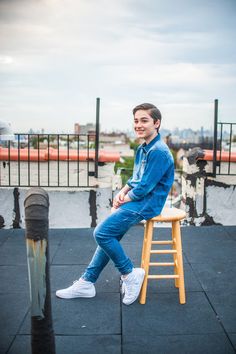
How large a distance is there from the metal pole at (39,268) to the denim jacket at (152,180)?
1.19 metres

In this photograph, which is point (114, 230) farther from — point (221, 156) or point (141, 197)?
point (221, 156)

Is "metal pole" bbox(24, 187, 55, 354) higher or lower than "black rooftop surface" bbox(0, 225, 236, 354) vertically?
higher

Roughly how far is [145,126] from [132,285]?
1413 millimetres

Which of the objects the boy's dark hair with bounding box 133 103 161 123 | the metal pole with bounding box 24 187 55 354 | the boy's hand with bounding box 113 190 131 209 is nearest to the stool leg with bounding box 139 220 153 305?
the boy's hand with bounding box 113 190 131 209

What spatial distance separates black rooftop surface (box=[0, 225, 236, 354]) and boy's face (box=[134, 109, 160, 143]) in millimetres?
1506

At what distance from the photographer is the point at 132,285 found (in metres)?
3.41

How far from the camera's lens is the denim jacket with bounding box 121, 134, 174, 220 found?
325 centimetres

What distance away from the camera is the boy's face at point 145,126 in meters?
3.36

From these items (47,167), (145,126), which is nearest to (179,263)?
(145,126)

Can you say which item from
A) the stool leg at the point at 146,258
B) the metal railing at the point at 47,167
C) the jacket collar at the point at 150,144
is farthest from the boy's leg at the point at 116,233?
the metal railing at the point at 47,167

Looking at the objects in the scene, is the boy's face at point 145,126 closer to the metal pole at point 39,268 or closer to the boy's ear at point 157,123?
the boy's ear at point 157,123

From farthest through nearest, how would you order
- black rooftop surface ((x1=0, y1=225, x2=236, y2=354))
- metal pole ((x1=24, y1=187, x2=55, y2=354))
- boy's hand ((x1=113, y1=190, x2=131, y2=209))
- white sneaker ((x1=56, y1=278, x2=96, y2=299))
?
white sneaker ((x1=56, y1=278, x2=96, y2=299)), boy's hand ((x1=113, y1=190, x2=131, y2=209)), black rooftop surface ((x1=0, y1=225, x2=236, y2=354)), metal pole ((x1=24, y1=187, x2=55, y2=354))

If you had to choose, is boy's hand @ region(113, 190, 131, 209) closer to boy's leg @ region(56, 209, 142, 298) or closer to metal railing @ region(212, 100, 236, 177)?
boy's leg @ region(56, 209, 142, 298)

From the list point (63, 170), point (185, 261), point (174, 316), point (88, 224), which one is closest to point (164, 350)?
point (174, 316)
